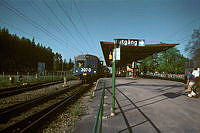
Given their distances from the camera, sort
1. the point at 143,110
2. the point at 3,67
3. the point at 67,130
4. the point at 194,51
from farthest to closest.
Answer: the point at 3,67
the point at 194,51
the point at 143,110
the point at 67,130

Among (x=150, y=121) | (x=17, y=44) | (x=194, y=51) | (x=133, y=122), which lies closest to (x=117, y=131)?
(x=133, y=122)

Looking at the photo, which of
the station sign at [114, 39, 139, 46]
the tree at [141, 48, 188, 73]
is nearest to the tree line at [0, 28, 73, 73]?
the tree at [141, 48, 188, 73]

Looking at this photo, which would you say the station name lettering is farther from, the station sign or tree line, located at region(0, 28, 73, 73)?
tree line, located at region(0, 28, 73, 73)

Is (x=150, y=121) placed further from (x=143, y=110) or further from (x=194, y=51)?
(x=194, y=51)

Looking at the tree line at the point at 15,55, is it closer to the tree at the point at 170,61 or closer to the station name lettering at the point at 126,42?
the tree at the point at 170,61

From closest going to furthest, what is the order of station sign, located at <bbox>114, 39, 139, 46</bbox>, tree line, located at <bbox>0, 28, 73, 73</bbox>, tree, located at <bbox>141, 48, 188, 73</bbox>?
station sign, located at <bbox>114, 39, 139, 46</bbox>, tree, located at <bbox>141, 48, 188, 73</bbox>, tree line, located at <bbox>0, 28, 73, 73</bbox>

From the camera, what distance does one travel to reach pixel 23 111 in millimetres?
5941

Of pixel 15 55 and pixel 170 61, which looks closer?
pixel 170 61

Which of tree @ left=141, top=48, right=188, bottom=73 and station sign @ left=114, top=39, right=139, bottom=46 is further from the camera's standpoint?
tree @ left=141, top=48, right=188, bottom=73

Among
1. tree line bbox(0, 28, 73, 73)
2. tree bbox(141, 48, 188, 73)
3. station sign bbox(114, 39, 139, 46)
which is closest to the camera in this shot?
station sign bbox(114, 39, 139, 46)

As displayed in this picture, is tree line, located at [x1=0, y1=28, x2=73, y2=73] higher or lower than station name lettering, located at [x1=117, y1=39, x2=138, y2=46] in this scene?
higher

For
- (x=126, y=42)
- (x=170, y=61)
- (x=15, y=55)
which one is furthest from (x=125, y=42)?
(x=15, y=55)

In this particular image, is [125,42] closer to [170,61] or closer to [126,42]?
[126,42]

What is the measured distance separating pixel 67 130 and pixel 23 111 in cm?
327
